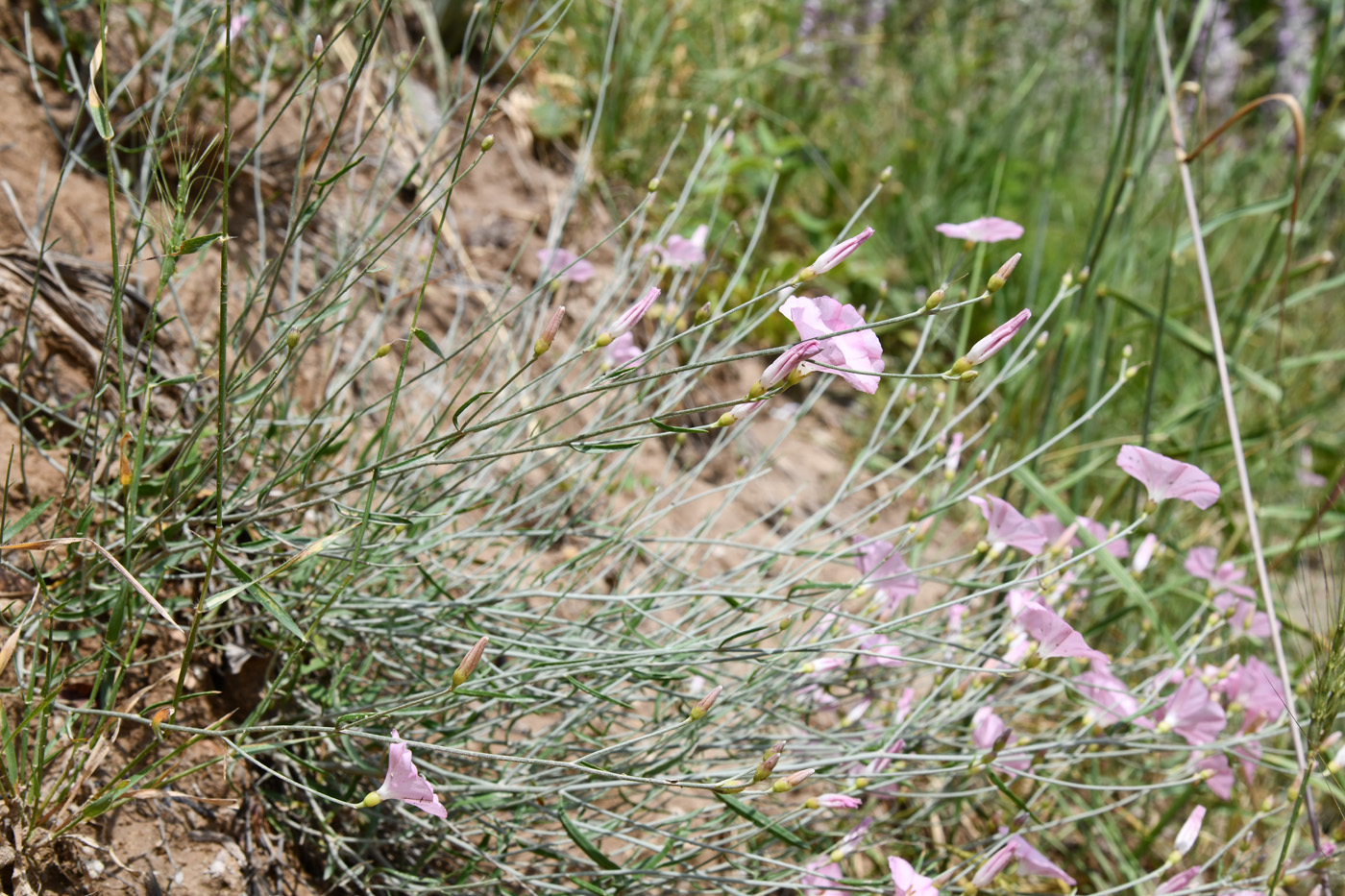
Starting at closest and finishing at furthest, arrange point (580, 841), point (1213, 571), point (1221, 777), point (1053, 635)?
point (580, 841) < point (1053, 635) < point (1221, 777) < point (1213, 571)

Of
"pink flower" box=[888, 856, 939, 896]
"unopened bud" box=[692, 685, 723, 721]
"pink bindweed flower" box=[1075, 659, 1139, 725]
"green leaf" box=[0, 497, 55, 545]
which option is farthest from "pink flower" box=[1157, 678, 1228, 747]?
"green leaf" box=[0, 497, 55, 545]

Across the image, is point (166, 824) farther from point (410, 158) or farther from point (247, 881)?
point (410, 158)

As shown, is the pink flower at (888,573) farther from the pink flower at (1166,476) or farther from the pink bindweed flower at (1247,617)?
the pink bindweed flower at (1247,617)

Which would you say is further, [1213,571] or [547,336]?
[1213,571]

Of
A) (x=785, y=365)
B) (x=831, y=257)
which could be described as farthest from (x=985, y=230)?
(x=785, y=365)

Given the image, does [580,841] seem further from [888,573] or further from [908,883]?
[888,573]

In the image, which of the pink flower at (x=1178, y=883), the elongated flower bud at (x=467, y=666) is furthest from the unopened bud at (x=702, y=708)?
the pink flower at (x=1178, y=883)
